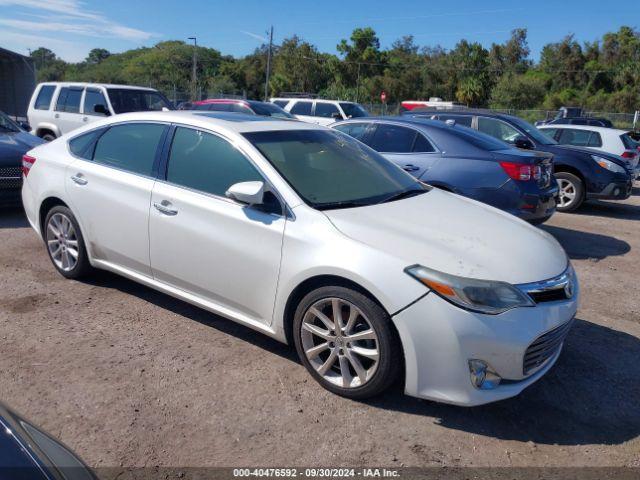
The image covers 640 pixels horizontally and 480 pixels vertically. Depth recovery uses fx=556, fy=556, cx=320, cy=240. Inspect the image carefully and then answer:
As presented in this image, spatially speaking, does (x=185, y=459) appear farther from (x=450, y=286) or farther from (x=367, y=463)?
(x=450, y=286)

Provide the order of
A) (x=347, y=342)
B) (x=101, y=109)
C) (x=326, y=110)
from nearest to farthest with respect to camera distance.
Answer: (x=347, y=342)
(x=101, y=109)
(x=326, y=110)

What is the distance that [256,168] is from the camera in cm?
372

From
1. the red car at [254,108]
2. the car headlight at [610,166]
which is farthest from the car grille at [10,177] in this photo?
the car headlight at [610,166]

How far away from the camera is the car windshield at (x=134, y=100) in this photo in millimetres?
12258

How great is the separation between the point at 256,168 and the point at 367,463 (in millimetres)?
1966

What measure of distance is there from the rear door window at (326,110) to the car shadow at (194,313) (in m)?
14.0

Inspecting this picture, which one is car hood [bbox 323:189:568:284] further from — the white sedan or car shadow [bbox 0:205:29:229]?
the white sedan

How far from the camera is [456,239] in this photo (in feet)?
11.1

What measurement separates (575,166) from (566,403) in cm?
763

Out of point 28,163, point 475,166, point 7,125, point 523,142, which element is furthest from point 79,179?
point 523,142

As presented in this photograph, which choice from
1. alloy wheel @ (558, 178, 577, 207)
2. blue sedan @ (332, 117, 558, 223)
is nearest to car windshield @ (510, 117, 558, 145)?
alloy wheel @ (558, 178, 577, 207)

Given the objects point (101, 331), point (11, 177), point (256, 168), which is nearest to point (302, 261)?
point (256, 168)

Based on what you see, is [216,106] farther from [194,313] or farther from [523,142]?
[194,313]

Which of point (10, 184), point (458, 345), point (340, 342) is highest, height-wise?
point (458, 345)
